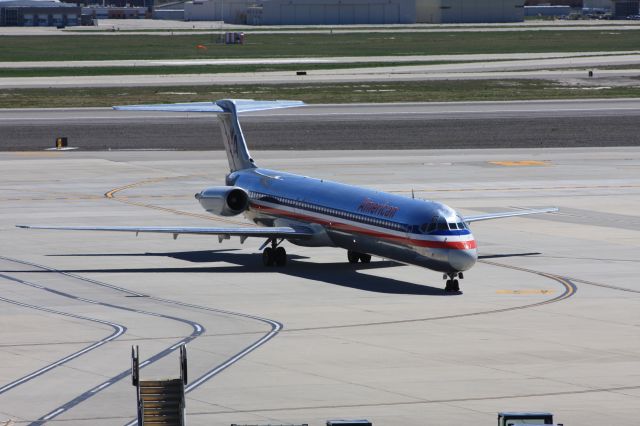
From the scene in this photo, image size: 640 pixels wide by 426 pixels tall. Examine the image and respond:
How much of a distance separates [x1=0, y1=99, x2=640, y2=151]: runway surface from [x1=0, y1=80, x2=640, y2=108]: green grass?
280 cm

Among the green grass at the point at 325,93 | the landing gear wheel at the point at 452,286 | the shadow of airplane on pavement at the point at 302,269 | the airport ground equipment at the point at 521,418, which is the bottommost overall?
the green grass at the point at 325,93

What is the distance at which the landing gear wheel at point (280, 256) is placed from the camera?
44406 millimetres

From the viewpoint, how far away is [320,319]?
115ft

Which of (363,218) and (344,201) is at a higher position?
(344,201)

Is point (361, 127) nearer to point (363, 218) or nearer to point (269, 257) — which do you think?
point (269, 257)

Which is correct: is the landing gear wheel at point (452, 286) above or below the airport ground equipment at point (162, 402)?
below

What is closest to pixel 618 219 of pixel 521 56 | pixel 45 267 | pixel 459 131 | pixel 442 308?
pixel 442 308

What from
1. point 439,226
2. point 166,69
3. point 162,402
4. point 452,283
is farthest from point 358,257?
point 166,69

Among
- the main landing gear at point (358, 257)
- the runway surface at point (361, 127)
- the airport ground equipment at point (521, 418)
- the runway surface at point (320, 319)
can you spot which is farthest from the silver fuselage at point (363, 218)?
the runway surface at point (361, 127)

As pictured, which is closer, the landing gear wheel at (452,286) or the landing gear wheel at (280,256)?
the landing gear wheel at (452,286)

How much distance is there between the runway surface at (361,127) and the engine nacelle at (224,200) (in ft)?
113

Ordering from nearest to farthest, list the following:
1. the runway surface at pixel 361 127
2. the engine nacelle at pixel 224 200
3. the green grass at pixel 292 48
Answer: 1. the engine nacelle at pixel 224 200
2. the runway surface at pixel 361 127
3. the green grass at pixel 292 48

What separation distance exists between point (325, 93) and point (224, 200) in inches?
2704

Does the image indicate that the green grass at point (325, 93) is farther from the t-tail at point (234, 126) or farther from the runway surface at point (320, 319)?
the t-tail at point (234, 126)
